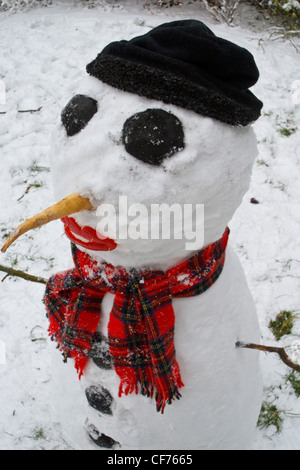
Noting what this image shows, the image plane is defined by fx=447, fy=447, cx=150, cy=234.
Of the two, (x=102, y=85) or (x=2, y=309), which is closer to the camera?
(x=102, y=85)

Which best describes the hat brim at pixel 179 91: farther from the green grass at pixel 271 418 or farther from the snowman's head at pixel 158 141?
the green grass at pixel 271 418

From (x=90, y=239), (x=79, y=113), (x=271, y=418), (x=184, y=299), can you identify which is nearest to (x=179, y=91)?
(x=79, y=113)

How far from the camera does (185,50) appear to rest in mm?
A: 891

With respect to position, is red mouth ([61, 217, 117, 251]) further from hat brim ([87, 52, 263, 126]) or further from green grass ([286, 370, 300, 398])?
green grass ([286, 370, 300, 398])

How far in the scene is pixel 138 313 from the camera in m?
1.05

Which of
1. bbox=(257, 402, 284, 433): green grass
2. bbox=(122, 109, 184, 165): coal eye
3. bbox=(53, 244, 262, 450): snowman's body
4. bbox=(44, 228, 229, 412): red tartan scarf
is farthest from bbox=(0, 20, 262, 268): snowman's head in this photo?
bbox=(257, 402, 284, 433): green grass

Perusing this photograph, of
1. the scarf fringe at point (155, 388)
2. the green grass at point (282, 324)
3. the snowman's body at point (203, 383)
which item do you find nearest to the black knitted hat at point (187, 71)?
the snowman's body at point (203, 383)

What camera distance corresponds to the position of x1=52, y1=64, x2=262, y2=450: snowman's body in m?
0.86

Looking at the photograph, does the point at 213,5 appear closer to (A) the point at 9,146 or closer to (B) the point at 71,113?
(A) the point at 9,146

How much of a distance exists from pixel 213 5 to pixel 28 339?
3.10 meters

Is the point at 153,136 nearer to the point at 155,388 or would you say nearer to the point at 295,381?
the point at 155,388

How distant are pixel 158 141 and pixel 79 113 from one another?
0.66 ft

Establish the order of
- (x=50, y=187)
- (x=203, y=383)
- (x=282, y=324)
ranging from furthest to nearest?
(x=50, y=187)
(x=282, y=324)
(x=203, y=383)
